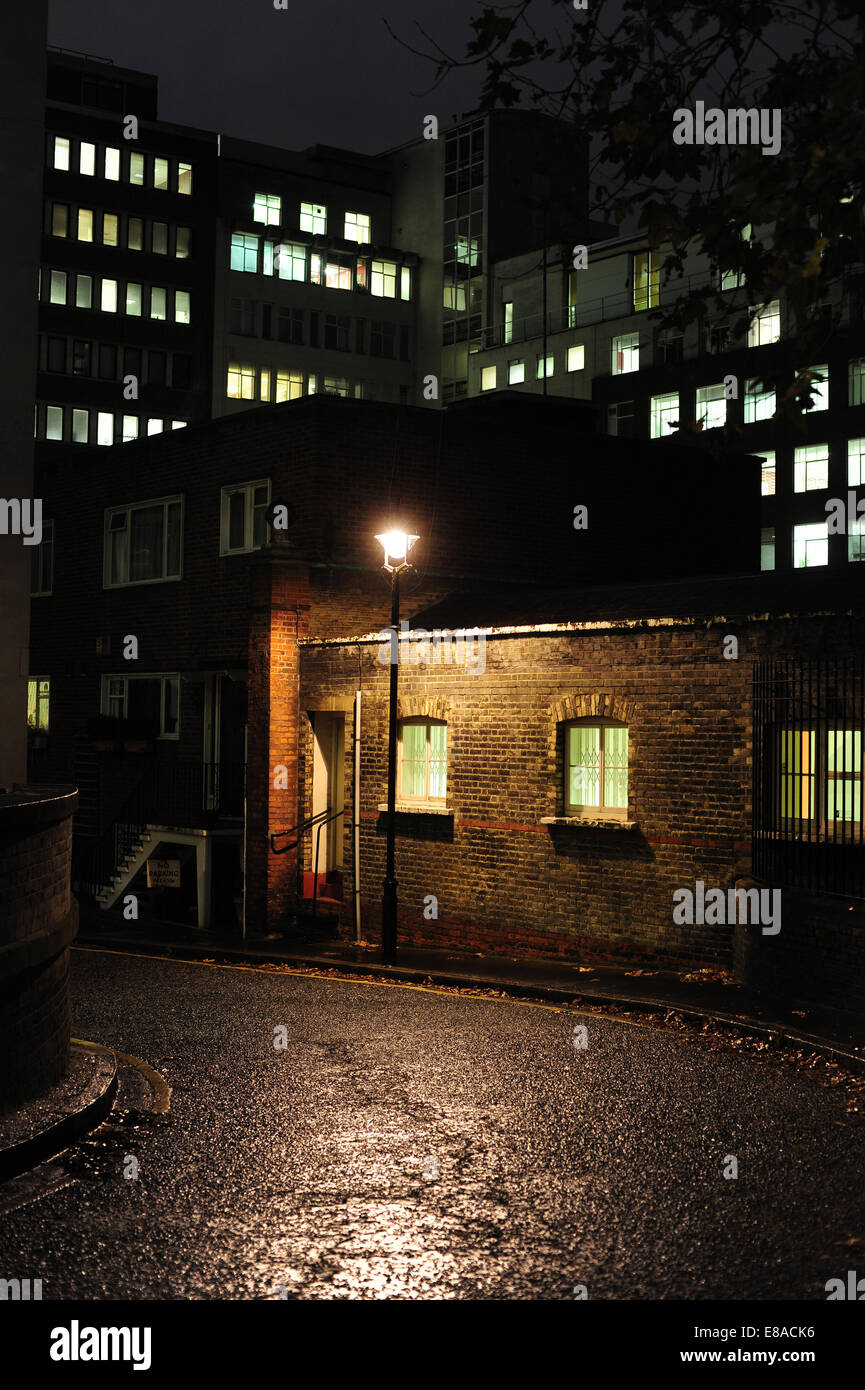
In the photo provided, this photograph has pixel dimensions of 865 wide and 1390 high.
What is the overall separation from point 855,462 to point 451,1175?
49.7 m

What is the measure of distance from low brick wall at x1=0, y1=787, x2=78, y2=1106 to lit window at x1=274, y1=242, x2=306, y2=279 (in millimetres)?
64003

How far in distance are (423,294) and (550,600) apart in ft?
187

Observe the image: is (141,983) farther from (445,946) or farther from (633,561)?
(633,561)

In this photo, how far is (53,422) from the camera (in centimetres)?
6284

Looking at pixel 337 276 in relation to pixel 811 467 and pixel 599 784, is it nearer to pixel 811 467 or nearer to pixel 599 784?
pixel 811 467

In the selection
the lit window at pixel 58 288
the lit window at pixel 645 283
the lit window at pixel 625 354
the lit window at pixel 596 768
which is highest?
the lit window at pixel 645 283

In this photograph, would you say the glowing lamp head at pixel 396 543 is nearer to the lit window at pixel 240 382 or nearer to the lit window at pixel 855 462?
the lit window at pixel 855 462

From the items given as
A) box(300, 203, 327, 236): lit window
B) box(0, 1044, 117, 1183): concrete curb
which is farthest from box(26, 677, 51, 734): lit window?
box(300, 203, 327, 236): lit window

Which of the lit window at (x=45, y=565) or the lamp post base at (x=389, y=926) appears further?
the lit window at (x=45, y=565)

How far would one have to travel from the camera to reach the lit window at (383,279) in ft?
243

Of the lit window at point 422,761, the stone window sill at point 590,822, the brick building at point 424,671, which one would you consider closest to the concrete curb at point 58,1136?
the brick building at point 424,671

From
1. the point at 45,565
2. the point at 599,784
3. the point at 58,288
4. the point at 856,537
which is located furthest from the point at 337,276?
the point at 599,784

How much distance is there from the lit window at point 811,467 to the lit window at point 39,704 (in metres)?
34.5
